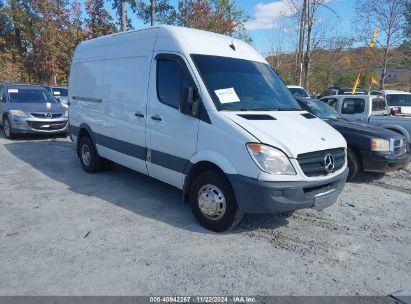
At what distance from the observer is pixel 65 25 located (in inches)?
1075

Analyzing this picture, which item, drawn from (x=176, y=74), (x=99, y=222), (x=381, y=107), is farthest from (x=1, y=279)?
(x=381, y=107)

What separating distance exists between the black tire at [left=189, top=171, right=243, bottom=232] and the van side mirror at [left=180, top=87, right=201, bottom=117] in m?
0.80

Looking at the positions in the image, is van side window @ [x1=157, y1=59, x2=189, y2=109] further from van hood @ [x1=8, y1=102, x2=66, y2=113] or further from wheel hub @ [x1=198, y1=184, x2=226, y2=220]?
van hood @ [x1=8, y1=102, x2=66, y2=113]

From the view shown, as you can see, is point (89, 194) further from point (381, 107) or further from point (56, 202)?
point (381, 107)

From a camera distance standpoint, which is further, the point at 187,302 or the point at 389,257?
the point at 389,257

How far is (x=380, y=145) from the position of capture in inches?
265

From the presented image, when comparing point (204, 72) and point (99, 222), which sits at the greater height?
point (204, 72)

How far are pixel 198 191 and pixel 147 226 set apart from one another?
2.70ft

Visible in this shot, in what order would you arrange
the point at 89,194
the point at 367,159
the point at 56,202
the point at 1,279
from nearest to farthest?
1. the point at 1,279
2. the point at 56,202
3. the point at 89,194
4. the point at 367,159

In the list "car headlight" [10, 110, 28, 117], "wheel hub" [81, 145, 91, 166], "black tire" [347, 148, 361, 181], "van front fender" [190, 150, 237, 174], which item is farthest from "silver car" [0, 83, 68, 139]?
"black tire" [347, 148, 361, 181]

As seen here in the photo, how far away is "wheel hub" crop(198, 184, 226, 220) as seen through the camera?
14.3 ft

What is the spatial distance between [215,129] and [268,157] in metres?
0.74

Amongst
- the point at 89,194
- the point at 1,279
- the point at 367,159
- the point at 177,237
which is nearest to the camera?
the point at 1,279

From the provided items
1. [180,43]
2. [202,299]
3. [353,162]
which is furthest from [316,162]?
[353,162]
